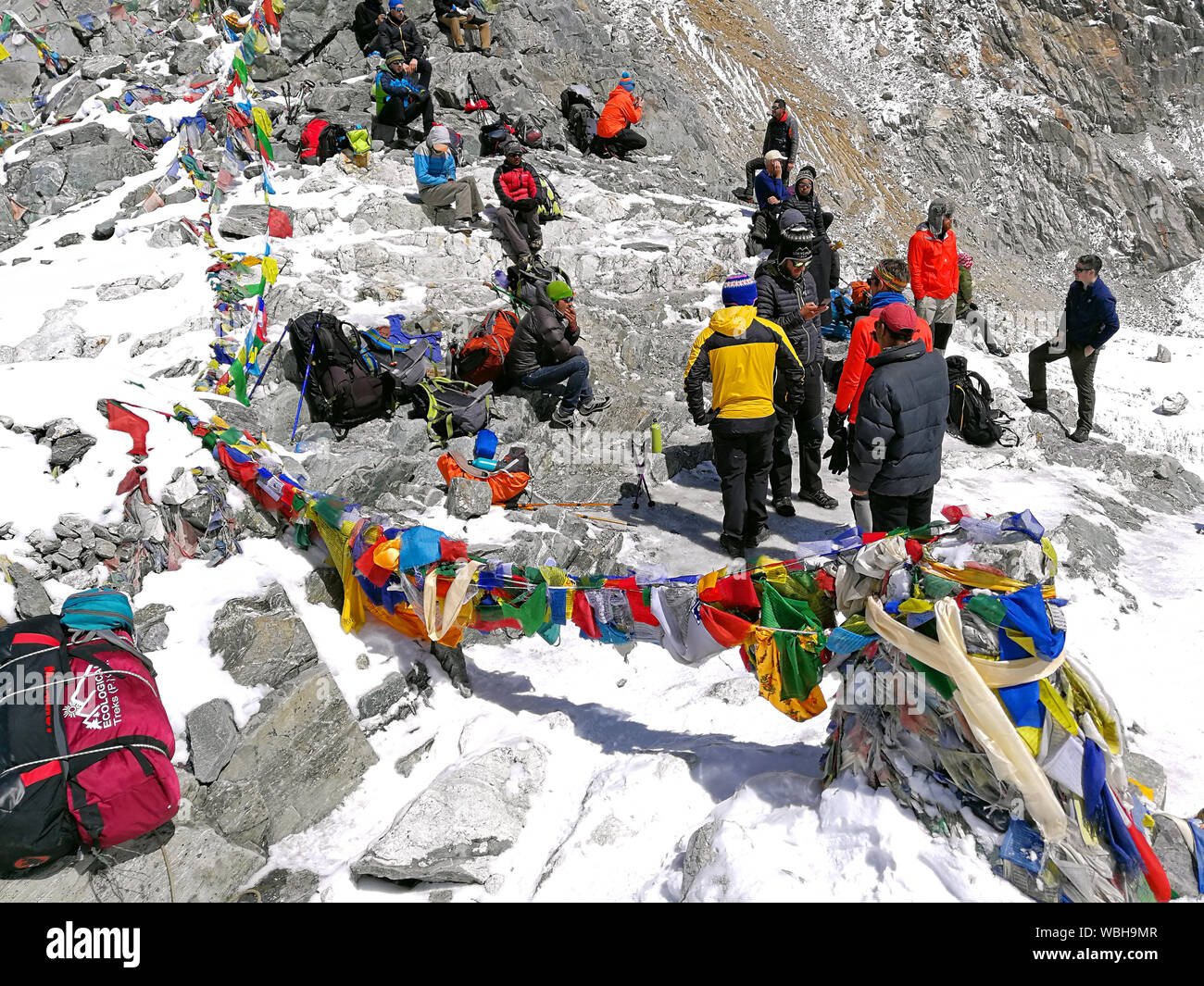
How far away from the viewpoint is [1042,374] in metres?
9.65

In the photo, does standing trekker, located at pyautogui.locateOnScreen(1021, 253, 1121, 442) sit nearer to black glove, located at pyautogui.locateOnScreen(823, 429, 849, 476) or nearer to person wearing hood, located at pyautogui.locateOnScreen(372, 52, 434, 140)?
black glove, located at pyautogui.locateOnScreen(823, 429, 849, 476)

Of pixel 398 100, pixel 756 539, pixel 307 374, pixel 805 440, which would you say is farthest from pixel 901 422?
pixel 398 100

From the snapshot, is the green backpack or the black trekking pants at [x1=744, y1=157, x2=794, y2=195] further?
the black trekking pants at [x1=744, y1=157, x2=794, y2=195]

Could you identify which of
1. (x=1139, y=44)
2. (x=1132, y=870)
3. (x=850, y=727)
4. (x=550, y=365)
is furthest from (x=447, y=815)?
(x=1139, y=44)

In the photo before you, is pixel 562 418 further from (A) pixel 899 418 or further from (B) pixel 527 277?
(A) pixel 899 418

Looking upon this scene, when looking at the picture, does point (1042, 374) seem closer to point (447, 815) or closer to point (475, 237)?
point (475, 237)

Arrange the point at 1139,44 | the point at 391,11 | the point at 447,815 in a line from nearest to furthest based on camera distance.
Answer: the point at 447,815
the point at 391,11
the point at 1139,44

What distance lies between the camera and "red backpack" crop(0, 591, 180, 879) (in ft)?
11.3

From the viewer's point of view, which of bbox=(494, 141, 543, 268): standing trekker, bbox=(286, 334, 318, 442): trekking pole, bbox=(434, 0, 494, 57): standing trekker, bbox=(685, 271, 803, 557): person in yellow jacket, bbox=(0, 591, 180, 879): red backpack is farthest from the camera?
bbox=(434, 0, 494, 57): standing trekker

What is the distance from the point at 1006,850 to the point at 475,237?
34.1 ft

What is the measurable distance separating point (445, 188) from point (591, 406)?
517 centimetres

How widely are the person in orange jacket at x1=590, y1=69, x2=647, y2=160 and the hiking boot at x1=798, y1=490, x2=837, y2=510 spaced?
11.0 m

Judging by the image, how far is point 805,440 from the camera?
727cm

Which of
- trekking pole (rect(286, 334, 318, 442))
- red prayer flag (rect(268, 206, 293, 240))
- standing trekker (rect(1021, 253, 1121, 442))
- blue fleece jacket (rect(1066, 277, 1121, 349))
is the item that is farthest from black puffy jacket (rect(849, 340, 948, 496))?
red prayer flag (rect(268, 206, 293, 240))
